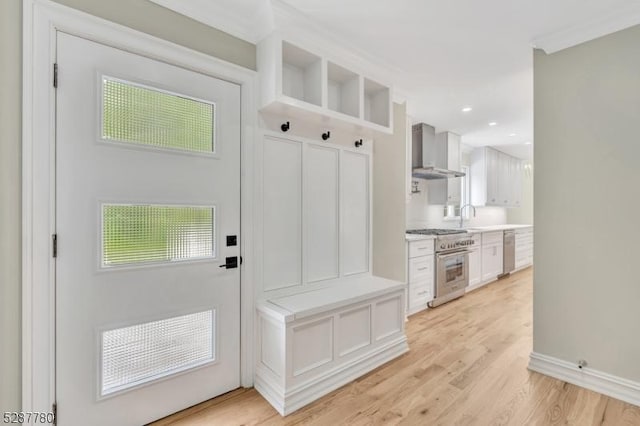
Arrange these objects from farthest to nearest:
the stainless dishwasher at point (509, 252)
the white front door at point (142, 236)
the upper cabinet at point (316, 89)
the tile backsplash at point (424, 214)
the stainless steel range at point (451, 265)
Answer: the stainless dishwasher at point (509, 252)
the tile backsplash at point (424, 214)
the stainless steel range at point (451, 265)
the upper cabinet at point (316, 89)
the white front door at point (142, 236)

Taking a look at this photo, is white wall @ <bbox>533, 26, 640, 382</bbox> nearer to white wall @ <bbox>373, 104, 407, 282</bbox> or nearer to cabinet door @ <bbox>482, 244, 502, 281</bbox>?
white wall @ <bbox>373, 104, 407, 282</bbox>

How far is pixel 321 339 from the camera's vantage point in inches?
81.0

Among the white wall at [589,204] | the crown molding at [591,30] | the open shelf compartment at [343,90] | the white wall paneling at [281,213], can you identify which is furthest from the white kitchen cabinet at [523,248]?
the white wall paneling at [281,213]

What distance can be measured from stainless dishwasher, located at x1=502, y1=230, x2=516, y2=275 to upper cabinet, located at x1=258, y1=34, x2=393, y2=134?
409 centimetres

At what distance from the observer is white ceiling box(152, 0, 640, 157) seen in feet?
6.20

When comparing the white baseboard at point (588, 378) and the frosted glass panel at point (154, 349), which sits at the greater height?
the frosted glass panel at point (154, 349)

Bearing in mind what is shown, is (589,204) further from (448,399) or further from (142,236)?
(142,236)

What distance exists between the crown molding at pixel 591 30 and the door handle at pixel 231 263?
2.73m

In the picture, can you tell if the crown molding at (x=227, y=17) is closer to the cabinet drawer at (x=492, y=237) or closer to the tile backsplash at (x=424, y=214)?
the tile backsplash at (x=424, y=214)

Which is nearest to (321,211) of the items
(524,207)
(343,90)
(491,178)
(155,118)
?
(343,90)

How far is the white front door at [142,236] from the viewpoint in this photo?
4.92ft

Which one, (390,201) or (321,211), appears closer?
(321,211)

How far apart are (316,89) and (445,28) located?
1010 mm

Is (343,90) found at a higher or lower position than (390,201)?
higher
